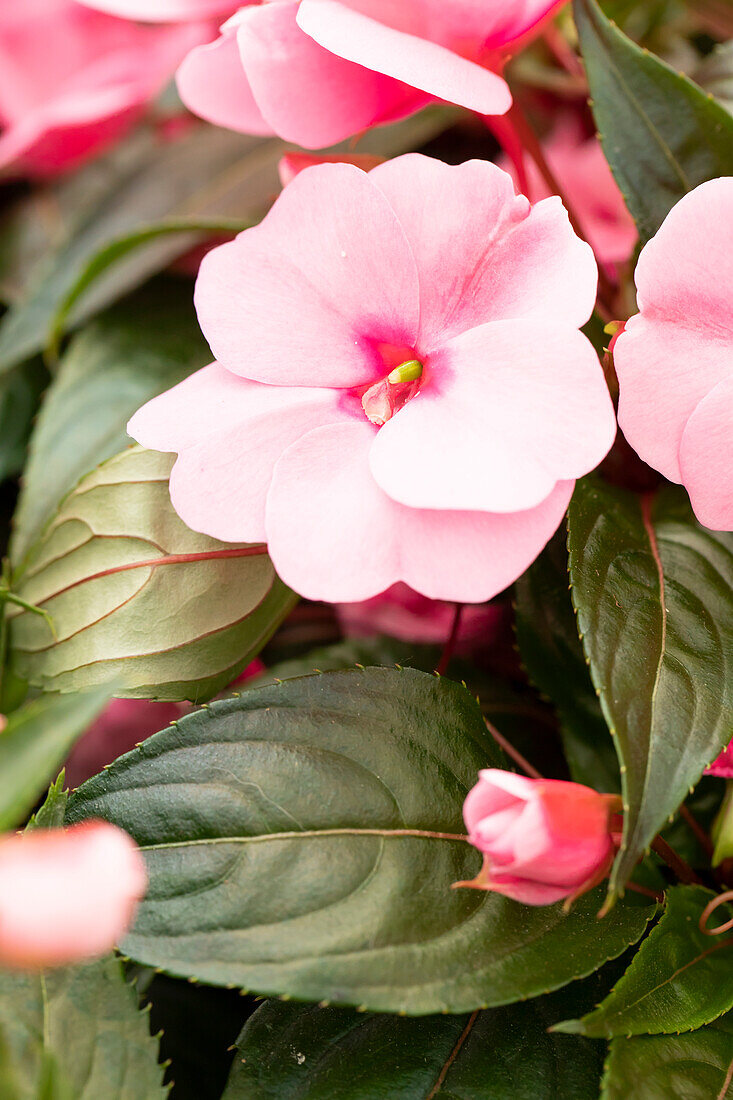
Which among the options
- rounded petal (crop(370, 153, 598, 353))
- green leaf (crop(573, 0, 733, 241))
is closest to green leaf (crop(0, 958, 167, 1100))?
rounded petal (crop(370, 153, 598, 353))

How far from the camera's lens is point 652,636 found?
0.33m

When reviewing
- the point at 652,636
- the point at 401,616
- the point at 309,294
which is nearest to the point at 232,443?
the point at 309,294

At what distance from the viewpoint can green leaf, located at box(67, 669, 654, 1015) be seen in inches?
11.8

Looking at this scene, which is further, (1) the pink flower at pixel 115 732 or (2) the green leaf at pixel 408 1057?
(1) the pink flower at pixel 115 732

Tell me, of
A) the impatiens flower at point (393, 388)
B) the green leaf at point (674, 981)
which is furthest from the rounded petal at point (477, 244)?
the green leaf at point (674, 981)

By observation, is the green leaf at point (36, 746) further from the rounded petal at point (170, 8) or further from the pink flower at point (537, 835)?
the rounded petal at point (170, 8)

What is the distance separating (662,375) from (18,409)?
470 millimetres

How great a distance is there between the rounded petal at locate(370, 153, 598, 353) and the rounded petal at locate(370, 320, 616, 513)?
0.05 feet

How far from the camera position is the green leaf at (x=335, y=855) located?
0.30 m

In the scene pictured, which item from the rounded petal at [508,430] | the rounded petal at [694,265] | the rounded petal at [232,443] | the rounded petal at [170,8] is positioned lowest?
the rounded petal at [232,443]

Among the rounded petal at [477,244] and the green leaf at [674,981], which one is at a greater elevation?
the rounded petal at [477,244]

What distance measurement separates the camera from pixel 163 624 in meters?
0.39

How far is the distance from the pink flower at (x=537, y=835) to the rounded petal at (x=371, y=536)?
0.06 meters

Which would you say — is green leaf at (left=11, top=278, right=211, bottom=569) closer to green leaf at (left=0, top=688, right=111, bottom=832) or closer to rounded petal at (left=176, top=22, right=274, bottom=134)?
A: rounded petal at (left=176, top=22, right=274, bottom=134)
